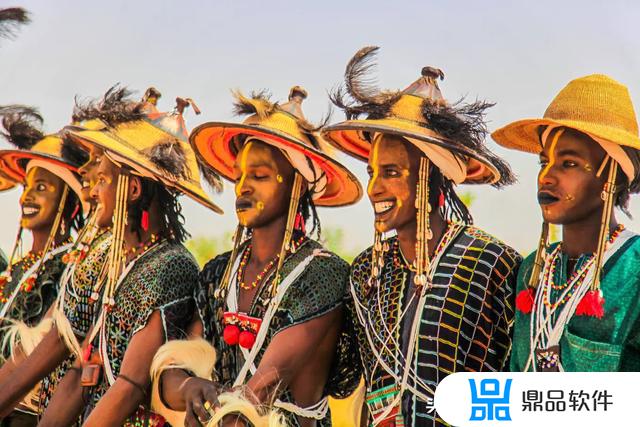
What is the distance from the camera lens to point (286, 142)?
17.2ft

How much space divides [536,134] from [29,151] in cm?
355

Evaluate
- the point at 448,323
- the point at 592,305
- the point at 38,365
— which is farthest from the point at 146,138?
the point at 592,305

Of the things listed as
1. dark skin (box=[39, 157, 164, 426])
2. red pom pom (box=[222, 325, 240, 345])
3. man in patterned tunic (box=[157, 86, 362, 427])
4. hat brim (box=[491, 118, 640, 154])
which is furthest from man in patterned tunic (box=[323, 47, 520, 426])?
dark skin (box=[39, 157, 164, 426])

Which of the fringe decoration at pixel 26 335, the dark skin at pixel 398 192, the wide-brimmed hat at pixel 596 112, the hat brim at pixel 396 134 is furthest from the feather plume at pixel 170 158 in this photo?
the wide-brimmed hat at pixel 596 112

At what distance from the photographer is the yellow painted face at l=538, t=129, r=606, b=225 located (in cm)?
442

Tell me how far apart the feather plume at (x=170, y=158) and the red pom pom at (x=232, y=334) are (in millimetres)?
1037

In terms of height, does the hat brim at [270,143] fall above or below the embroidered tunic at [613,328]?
above

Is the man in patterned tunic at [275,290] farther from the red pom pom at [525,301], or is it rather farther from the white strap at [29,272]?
the white strap at [29,272]

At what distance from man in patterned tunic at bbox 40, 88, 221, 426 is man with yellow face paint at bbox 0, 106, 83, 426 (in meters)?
0.88

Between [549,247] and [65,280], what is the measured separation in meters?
2.94

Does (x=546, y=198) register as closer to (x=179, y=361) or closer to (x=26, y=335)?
(x=179, y=361)

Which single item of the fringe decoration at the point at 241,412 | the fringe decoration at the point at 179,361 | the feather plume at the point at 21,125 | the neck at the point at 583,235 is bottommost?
the fringe decoration at the point at 241,412

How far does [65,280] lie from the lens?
6258mm

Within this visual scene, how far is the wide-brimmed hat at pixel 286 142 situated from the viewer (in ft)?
17.4
